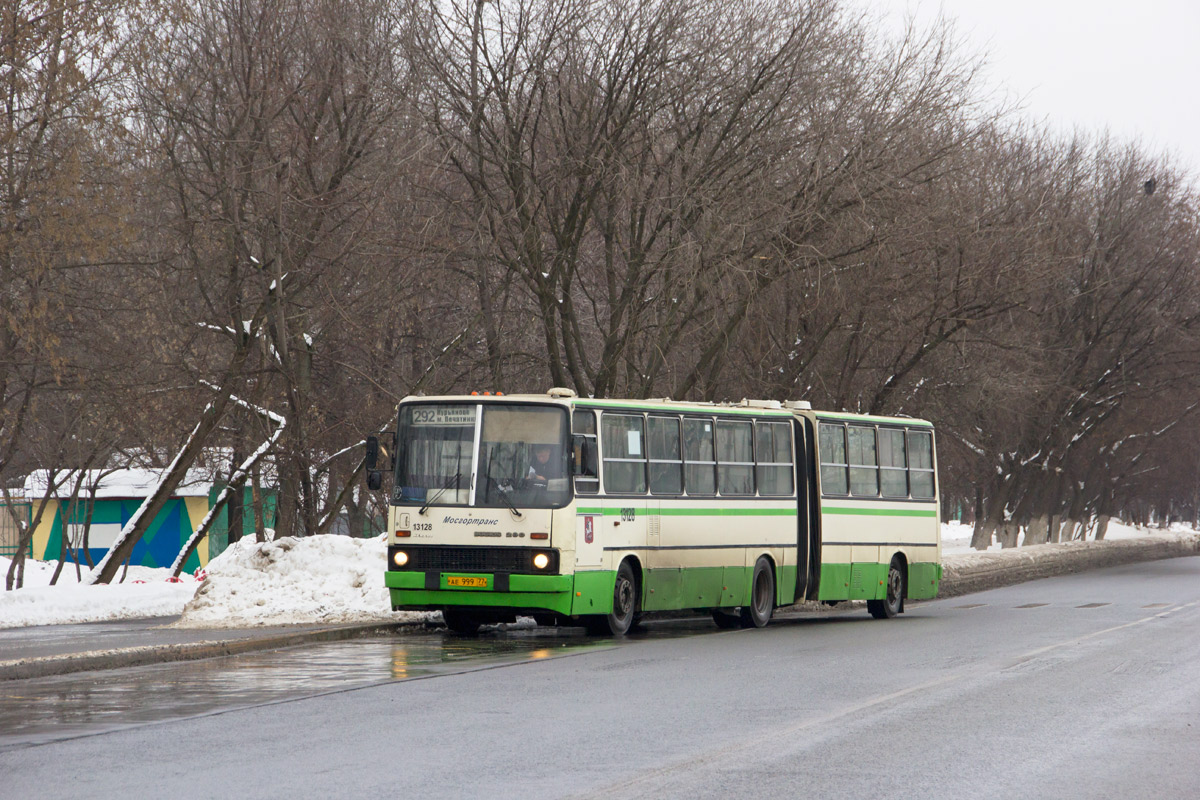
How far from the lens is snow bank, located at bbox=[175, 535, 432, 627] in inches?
787

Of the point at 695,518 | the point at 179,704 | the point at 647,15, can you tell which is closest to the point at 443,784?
the point at 179,704

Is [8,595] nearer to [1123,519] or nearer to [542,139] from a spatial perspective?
[542,139]

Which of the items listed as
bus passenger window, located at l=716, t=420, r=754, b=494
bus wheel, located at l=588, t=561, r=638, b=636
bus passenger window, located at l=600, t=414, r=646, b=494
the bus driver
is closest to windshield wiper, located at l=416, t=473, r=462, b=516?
the bus driver

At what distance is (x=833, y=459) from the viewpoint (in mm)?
23938

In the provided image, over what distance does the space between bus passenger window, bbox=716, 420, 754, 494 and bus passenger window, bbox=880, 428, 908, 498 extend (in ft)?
12.7

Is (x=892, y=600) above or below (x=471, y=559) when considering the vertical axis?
below

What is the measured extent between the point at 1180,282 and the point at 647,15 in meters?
27.5

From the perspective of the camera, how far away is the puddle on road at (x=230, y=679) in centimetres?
1115

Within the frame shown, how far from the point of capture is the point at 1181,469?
249 feet

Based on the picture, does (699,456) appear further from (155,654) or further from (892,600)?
(155,654)

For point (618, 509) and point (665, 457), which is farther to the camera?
point (665, 457)

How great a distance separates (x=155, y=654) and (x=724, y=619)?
384 inches

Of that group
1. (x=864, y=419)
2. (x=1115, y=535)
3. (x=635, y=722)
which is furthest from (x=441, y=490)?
(x=1115, y=535)

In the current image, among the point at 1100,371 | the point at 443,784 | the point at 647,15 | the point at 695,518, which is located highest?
the point at 647,15
